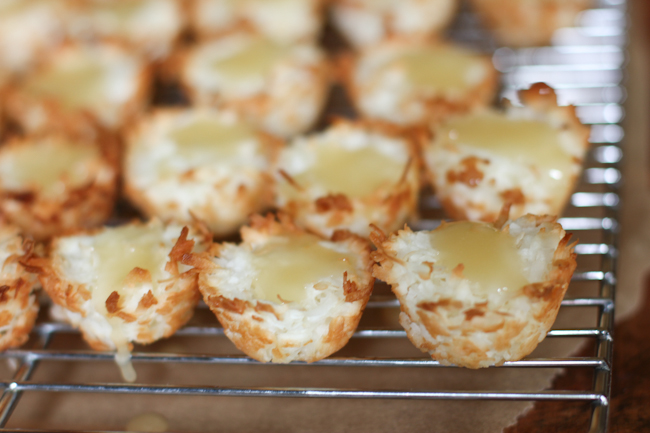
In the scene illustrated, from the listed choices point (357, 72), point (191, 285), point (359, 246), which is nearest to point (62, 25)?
point (357, 72)

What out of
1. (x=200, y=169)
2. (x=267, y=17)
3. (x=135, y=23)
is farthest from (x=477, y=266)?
(x=135, y=23)

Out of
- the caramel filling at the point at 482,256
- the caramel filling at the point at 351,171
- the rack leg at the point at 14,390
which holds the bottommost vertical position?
the rack leg at the point at 14,390

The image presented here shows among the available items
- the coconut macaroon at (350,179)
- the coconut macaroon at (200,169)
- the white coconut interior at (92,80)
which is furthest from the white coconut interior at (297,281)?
the white coconut interior at (92,80)

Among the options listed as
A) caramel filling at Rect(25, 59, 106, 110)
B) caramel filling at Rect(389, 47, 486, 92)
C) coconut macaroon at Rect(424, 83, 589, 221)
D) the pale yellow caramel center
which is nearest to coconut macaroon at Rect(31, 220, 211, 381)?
the pale yellow caramel center

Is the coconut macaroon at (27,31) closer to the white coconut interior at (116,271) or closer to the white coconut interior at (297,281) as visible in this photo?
the white coconut interior at (116,271)

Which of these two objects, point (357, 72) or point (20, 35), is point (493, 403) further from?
point (20, 35)

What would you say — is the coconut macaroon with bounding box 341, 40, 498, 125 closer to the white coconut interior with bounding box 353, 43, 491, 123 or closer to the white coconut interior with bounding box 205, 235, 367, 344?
the white coconut interior with bounding box 353, 43, 491, 123
